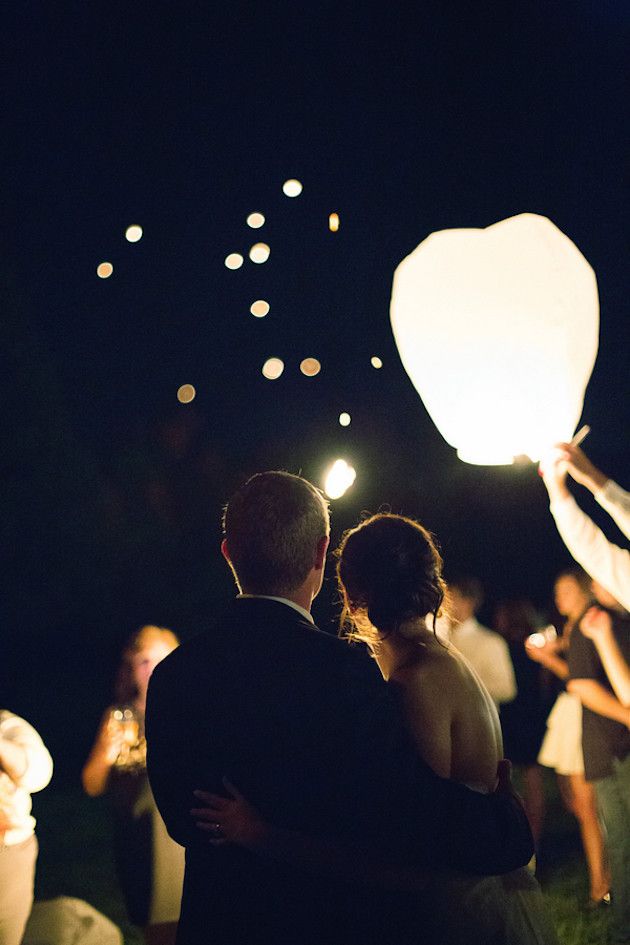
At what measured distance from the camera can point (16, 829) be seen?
12.2 ft

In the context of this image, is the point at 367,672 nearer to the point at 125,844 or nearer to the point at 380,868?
the point at 380,868

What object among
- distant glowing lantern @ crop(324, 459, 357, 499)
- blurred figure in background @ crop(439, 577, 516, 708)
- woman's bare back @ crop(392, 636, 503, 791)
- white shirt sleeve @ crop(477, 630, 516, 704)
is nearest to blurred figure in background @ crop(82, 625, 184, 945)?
distant glowing lantern @ crop(324, 459, 357, 499)

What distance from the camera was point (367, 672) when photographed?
5.96 ft

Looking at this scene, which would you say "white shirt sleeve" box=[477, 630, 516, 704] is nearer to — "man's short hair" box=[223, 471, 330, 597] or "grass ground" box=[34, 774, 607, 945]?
"grass ground" box=[34, 774, 607, 945]

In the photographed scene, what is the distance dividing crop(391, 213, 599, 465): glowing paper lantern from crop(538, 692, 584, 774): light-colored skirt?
3.65m

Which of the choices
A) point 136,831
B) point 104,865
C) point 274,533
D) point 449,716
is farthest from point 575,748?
point 274,533

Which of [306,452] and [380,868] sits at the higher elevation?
[380,868]

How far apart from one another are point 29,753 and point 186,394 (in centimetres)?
1809

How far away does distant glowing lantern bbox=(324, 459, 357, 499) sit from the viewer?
Result: 342 centimetres

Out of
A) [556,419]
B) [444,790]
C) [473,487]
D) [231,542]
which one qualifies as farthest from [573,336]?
[473,487]

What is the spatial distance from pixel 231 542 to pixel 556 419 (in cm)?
110

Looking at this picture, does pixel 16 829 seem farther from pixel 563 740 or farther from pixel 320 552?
pixel 563 740

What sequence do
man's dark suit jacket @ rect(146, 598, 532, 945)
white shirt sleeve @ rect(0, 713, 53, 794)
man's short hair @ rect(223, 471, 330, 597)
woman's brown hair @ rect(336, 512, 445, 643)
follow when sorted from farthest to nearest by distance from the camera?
white shirt sleeve @ rect(0, 713, 53, 794), woman's brown hair @ rect(336, 512, 445, 643), man's short hair @ rect(223, 471, 330, 597), man's dark suit jacket @ rect(146, 598, 532, 945)

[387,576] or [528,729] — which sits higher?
[387,576]
